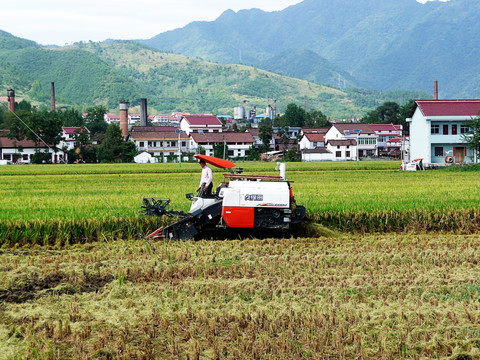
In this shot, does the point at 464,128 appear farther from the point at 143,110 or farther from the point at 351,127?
the point at 143,110

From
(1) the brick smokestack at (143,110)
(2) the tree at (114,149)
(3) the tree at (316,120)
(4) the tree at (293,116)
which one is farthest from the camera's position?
(4) the tree at (293,116)

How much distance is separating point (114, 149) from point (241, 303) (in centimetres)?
8127

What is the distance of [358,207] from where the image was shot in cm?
1515

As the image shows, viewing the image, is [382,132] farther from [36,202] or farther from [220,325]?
[220,325]

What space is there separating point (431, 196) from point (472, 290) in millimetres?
11391

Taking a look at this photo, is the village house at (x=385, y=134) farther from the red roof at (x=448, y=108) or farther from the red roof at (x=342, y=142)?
the red roof at (x=448, y=108)

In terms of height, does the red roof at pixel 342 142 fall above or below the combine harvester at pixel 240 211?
above

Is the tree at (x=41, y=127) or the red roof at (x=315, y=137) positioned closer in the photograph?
the tree at (x=41, y=127)

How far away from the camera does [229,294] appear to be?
7.65m

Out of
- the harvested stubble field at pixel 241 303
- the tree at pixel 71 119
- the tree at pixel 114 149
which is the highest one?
the tree at pixel 71 119

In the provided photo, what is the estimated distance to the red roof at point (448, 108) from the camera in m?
51.6

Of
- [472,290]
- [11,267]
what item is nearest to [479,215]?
[472,290]

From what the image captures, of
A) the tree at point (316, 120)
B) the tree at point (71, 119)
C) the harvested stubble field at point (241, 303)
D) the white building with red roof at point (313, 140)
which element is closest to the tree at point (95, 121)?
the tree at point (71, 119)

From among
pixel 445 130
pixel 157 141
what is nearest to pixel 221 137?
pixel 157 141
